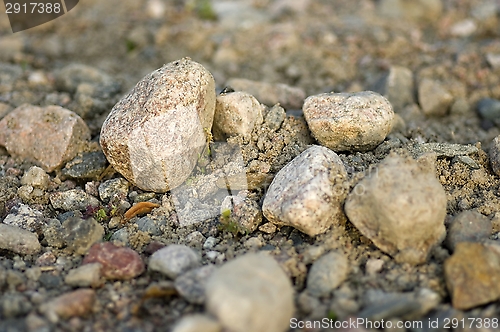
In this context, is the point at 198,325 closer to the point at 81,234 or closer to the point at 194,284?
the point at 194,284

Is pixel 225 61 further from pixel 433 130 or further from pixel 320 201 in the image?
Result: pixel 320 201

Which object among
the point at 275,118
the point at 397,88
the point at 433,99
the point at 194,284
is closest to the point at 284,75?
the point at 397,88

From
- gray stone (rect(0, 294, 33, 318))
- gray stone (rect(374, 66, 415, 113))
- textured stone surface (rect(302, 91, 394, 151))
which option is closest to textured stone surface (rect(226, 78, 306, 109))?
textured stone surface (rect(302, 91, 394, 151))

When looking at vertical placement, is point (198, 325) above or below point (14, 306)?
above

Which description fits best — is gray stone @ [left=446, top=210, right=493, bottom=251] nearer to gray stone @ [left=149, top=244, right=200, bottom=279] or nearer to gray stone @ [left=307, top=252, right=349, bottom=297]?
gray stone @ [left=307, top=252, right=349, bottom=297]

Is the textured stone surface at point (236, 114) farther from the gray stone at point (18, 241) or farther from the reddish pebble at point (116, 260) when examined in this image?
the gray stone at point (18, 241)

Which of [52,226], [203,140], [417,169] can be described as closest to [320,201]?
[417,169]

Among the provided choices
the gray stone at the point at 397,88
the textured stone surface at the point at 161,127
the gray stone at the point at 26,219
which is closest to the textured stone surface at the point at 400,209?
the textured stone surface at the point at 161,127
